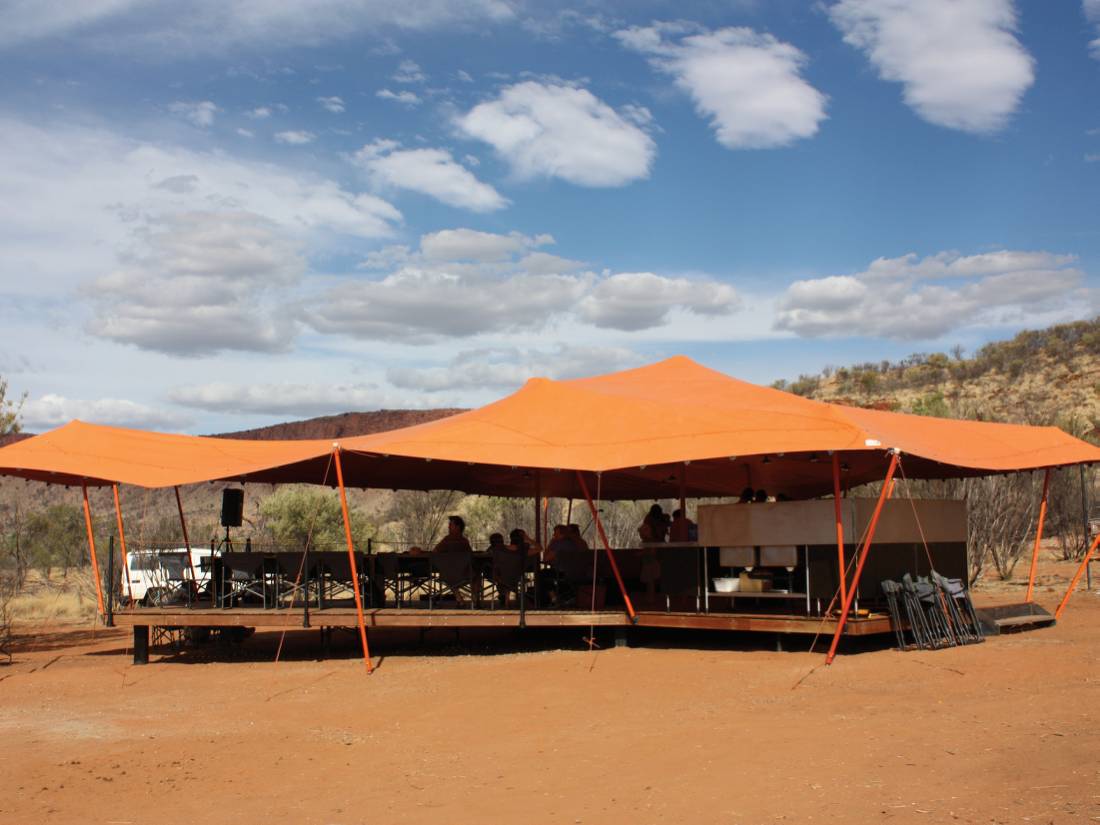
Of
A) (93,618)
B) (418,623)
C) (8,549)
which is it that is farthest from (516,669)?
(8,549)

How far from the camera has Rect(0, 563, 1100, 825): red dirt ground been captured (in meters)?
5.85

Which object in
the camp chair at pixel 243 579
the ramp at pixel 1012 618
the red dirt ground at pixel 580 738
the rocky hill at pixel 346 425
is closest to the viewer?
the red dirt ground at pixel 580 738

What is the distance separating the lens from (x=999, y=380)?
1549 inches

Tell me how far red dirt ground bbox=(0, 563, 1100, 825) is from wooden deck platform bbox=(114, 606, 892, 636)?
0.34m

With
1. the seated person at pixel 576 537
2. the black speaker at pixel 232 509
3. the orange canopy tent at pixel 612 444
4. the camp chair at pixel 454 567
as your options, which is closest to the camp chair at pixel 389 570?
the camp chair at pixel 454 567

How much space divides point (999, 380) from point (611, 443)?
31.7 meters

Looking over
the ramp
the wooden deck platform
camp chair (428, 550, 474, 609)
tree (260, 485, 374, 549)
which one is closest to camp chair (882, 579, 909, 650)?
the wooden deck platform

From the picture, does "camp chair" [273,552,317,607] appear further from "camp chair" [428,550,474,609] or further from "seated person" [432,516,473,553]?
"seated person" [432,516,473,553]

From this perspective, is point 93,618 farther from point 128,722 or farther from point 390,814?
point 390,814

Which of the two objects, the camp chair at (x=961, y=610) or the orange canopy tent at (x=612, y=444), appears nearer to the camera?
the orange canopy tent at (x=612, y=444)

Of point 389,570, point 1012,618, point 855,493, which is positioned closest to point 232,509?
point 389,570

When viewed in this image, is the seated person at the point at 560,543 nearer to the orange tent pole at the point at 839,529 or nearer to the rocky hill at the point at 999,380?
the orange tent pole at the point at 839,529

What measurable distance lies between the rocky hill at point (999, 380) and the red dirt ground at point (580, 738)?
73.4ft

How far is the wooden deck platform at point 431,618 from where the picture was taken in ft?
37.7
